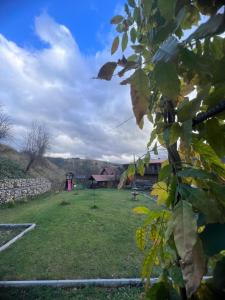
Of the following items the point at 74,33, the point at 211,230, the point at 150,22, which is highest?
the point at 74,33

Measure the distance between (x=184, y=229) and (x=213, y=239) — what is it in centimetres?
6

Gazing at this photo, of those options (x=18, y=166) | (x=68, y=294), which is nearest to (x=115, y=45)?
(x=68, y=294)

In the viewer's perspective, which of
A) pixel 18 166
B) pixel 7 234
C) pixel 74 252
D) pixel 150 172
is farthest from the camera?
pixel 18 166

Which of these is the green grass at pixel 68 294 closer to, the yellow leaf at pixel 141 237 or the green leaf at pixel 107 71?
the yellow leaf at pixel 141 237

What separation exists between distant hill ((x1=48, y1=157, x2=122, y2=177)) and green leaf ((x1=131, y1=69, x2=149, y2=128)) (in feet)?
119

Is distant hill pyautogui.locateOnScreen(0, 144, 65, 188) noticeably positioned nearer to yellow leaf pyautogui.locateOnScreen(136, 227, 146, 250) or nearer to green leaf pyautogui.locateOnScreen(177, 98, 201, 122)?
yellow leaf pyautogui.locateOnScreen(136, 227, 146, 250)

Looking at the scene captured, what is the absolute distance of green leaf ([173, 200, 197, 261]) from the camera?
23cm

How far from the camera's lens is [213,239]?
0.28 m

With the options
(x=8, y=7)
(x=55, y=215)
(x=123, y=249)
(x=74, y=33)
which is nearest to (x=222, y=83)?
(x=8, y=7)

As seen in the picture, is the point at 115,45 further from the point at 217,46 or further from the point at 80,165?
the point at 80,165

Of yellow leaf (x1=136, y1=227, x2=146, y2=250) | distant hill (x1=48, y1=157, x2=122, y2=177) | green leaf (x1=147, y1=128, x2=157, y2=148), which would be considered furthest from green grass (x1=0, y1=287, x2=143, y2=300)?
distant hill (x1=48, y1=157, x2=122, y2=177)

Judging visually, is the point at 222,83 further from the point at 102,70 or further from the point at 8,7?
the point at 8,7

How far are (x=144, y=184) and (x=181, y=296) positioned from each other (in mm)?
22304

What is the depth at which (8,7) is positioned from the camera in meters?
0.49
